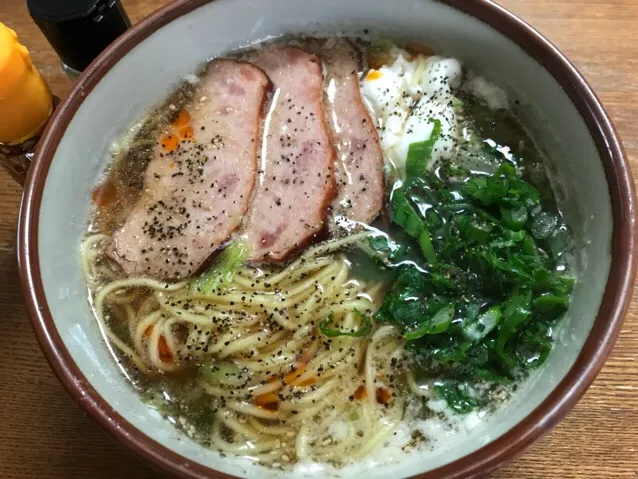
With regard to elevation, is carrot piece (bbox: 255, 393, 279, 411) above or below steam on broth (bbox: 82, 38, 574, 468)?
below

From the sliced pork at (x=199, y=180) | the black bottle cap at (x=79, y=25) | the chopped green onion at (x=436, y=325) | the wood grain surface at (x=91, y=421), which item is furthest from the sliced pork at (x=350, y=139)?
the wood grain surface at (x=91, y=421)

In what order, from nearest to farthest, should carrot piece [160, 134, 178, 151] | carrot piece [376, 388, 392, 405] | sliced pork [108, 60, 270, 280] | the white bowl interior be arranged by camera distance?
the white bowl interior, carrot piece [376, 388, 392, 405], sliced pork [108, 60, 270, 280], carrot piece [160, 134, 178, 151]

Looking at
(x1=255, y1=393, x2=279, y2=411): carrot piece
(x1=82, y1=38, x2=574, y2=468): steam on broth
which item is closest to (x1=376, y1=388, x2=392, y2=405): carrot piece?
(x1=82, y1=38, x2=574, y2=468): steam on broth

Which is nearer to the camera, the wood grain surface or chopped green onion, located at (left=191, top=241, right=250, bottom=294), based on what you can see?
the wood grain surface

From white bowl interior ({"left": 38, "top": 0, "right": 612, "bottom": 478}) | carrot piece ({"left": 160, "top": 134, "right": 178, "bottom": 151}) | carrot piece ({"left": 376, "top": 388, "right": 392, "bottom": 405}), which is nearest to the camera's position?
white bowl interior ({"left": 38, "top": 0, "right": 612, "bottom": 478})

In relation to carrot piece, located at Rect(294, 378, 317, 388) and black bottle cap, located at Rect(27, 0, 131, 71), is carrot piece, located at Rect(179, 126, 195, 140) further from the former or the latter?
carrot piece, located at Rect(294, 378, 317, 388)

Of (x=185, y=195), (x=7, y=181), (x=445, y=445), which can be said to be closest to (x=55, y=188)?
(x=185, y=195)

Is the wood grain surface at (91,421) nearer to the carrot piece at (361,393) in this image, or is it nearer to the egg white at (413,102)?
the carrot piece at (361,393)

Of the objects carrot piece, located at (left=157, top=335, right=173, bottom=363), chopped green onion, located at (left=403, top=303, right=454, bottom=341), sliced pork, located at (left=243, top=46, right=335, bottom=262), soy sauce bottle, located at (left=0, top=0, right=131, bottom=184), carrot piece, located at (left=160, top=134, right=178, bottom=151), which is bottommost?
chopped green onion, located at (left=403, top=303, right=454, bottom=341)
